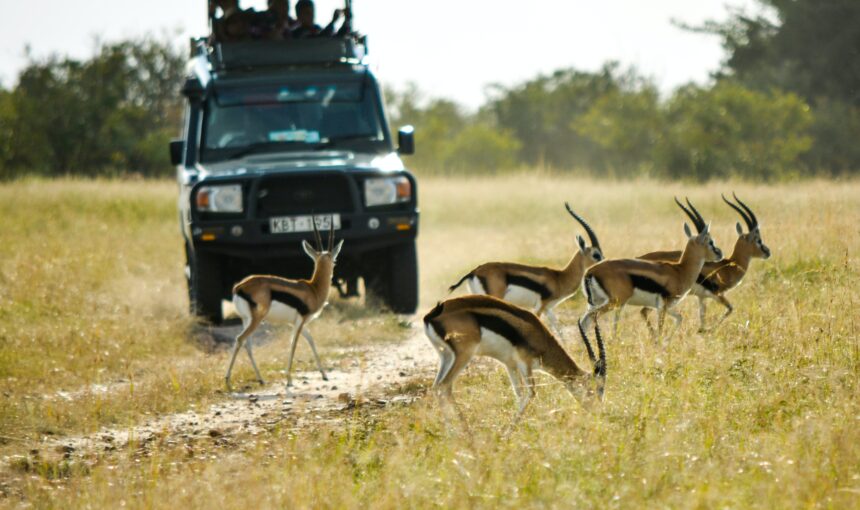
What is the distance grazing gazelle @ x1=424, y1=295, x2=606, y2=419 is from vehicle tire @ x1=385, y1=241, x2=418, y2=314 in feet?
16.7

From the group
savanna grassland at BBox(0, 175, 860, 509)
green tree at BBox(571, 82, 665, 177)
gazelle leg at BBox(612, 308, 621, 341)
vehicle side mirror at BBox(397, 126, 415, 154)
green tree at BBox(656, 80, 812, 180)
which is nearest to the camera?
savanna grassland at BBox(0, 175, 860, 509)

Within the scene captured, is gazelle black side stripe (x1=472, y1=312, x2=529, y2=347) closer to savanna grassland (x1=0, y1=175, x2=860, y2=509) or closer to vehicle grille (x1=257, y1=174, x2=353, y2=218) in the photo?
savanna grassland (x1=0, y1=175, x2=860, y2=509)

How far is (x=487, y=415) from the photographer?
667 cm

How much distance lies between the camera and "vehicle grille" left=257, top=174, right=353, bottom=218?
1096cm

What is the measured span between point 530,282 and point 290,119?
3.40 meters

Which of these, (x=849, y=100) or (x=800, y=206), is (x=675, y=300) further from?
(x=849, y=100)

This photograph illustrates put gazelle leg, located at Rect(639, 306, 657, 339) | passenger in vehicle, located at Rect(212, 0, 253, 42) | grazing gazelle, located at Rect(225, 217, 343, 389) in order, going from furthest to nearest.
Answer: passenger in vehicle, located at Rect(212, 0, 253, 42)
grazing gazelle, located at Rect(225, 217, 343, 389)
gazelle leg, located at Rect(639, 306, 657, 339)

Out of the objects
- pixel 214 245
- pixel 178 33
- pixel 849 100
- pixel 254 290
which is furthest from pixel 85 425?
pixel 178 33

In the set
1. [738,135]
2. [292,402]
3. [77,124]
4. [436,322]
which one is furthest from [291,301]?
[77,124]

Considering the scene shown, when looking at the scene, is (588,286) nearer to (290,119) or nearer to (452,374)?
(452,374)

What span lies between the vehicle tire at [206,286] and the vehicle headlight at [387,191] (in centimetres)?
154

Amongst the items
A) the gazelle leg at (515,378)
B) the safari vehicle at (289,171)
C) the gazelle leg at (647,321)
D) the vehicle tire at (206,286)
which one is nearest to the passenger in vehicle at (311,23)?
the safari vehicle at (289,171)

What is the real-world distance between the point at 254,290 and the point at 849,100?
33081 millimetres

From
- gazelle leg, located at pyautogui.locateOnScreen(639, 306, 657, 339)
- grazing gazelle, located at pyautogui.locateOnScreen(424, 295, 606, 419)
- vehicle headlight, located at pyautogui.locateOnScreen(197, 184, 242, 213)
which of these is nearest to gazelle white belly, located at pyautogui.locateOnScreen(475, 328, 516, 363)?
grazing gazelle, located at pyautogui.locateOnScreen(424, 295, 606, 419)
